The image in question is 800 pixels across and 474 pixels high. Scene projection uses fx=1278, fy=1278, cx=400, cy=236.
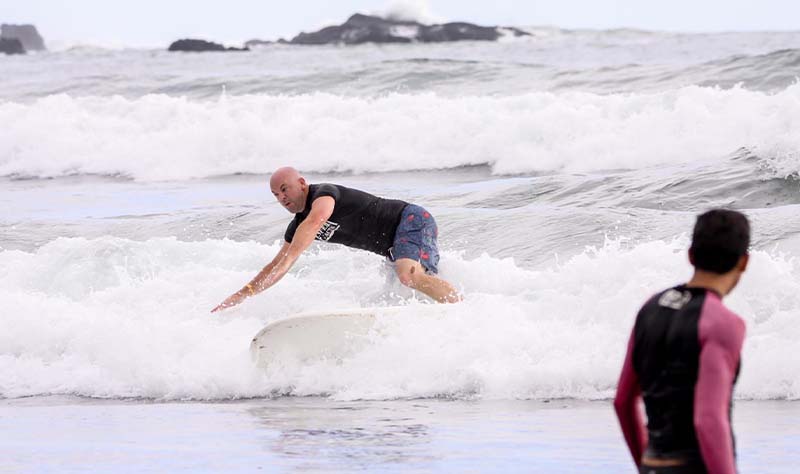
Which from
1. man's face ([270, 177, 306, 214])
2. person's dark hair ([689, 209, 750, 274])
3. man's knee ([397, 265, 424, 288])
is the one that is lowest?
man's knee ([397, 265, 424, 288])

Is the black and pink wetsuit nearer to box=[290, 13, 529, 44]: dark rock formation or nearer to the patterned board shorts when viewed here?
the patterned board shorts

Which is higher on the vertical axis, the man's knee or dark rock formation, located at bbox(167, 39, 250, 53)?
the man's knee

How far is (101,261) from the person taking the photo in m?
10.3

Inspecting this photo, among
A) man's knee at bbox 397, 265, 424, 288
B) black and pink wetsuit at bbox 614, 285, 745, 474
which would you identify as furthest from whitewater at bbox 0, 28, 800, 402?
black and pink wetsuit at bbox 614, 285, 745, 474

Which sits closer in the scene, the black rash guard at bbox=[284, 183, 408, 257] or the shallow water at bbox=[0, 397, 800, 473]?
the shallow water at bbox=[0, 397, 800, 473]

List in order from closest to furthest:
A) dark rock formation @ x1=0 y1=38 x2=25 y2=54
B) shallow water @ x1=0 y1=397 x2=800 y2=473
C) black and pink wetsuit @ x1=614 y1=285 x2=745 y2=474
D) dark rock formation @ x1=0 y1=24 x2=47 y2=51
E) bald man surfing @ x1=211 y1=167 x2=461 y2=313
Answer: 1. black and pink wetsuit @ x1=614 y1=285 x2=745 y2=474
2. shallow water @ x1=0 y1=397 x2=800 y2=473
3. bald man surfing @ x1=211 y1=167 x2=461 y2=313
4. dark rock formation @ x1=0 y1=38 x2=25 y2=54
5. dark rock formation @ x1=0 y1=24 x2=47 y2=51

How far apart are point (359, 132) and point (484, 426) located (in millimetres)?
14430

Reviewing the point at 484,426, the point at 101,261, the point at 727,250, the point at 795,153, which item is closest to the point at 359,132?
the point at 795,153

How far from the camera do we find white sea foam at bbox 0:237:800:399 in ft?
22.4

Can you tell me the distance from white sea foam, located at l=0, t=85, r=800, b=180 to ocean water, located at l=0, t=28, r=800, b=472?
53 mm

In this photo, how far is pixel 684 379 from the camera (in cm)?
272

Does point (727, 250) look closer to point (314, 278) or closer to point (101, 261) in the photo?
point (314, 278)

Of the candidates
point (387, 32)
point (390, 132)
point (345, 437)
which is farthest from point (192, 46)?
point (345, 437)

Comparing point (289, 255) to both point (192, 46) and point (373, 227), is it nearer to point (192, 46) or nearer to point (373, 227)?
point (373, 227)
